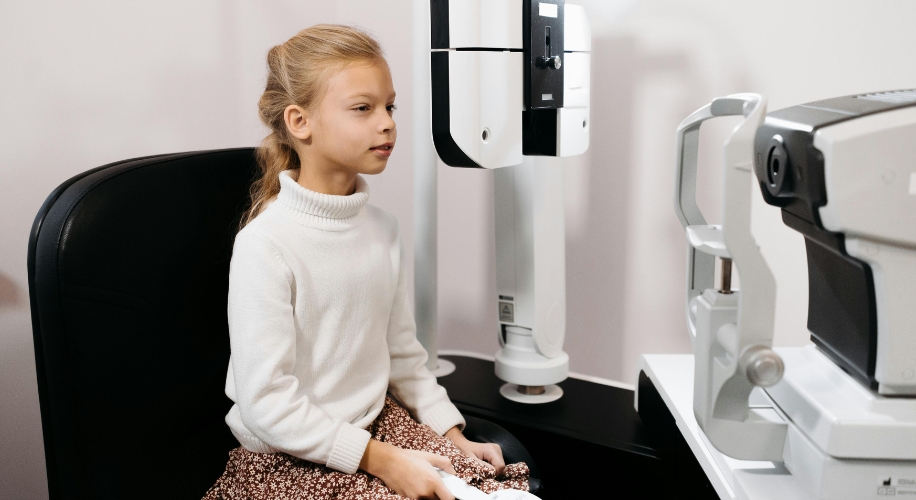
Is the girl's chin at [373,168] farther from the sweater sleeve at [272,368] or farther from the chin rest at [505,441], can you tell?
the chin rest at [505,441]

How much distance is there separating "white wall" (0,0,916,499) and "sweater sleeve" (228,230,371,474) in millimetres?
549

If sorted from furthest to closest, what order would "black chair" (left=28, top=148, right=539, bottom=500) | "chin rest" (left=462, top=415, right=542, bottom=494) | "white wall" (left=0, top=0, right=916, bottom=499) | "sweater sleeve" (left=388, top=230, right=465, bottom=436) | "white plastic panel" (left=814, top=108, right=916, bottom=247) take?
1. "white wall" (left=0, top=0, right=916, bottom=499)
2. "sweater sleeve" (left=388, top=230, right=465, bottom=436)
3. "chin rest" (left=462, top=415, right=542, bottom=494)
4. "black chair" (left=28, top=148, right=539, bottom=500)
5. "white plastic panel" (left=814, top=108, right=916, bottom=247)

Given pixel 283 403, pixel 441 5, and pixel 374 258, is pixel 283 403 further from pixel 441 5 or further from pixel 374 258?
pixel 441 5

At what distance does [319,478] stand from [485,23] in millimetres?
656

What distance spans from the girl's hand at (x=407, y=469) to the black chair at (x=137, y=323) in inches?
5.7

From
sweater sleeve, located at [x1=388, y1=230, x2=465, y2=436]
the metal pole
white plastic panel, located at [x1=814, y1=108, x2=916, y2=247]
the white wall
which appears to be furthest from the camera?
the metal pole

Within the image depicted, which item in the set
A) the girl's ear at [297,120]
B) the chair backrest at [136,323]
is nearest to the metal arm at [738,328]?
the girl's ear at [297,120]

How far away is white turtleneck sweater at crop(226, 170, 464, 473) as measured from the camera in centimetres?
88

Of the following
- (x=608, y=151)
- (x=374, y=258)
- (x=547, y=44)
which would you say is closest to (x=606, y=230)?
(x=608, y=151)

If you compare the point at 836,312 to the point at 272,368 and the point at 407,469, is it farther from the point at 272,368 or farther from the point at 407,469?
the point at 272,368

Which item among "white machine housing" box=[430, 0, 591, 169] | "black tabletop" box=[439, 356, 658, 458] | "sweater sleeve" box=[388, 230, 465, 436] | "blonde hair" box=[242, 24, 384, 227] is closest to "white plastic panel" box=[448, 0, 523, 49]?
"white machine housing" box=[430, 0, 591, 169]

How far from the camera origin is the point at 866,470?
0.67m

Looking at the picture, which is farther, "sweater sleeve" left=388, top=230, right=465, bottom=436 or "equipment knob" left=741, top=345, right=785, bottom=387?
"sweater sleeve" left=388, top=230, right=465, bottom=436

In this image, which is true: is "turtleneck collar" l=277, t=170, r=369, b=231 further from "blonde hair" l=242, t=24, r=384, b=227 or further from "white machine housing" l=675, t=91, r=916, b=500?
"white machine housing" l=675, t=91, r=916, b=500
